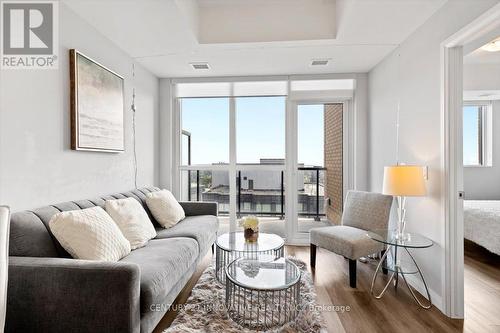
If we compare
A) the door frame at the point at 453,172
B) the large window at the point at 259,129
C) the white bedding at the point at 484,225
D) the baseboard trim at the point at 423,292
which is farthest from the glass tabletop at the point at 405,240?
the large window at the point at 259,129

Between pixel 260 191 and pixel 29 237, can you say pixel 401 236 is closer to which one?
pixel 260 191

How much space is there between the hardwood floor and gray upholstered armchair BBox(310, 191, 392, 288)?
0.20 metres

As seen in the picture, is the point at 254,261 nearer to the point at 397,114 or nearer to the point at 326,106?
the point at 397,114

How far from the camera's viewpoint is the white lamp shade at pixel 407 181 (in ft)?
7.21

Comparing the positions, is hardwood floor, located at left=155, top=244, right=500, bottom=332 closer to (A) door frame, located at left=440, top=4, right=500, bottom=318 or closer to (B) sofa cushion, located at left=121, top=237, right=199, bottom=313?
(A) door frame, located at left=440, top=4, right=500, bottom=318

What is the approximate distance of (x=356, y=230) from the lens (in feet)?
9.35

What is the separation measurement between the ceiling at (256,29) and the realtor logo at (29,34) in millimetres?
226

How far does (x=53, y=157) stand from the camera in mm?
2029

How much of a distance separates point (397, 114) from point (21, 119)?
331 centimetres

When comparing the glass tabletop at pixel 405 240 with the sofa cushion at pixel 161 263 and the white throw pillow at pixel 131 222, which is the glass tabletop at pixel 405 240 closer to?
the sofa cushion at pixel 161 263

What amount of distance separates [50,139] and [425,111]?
3.07 m

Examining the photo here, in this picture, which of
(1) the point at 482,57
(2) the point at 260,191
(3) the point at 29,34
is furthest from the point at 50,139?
(1) the point at 482,57

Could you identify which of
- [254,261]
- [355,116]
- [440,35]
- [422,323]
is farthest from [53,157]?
[355,116]

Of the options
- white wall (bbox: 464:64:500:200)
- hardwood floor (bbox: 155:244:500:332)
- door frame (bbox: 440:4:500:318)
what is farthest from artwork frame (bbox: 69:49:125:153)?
white wall (bbox: 464:64:500:200)
